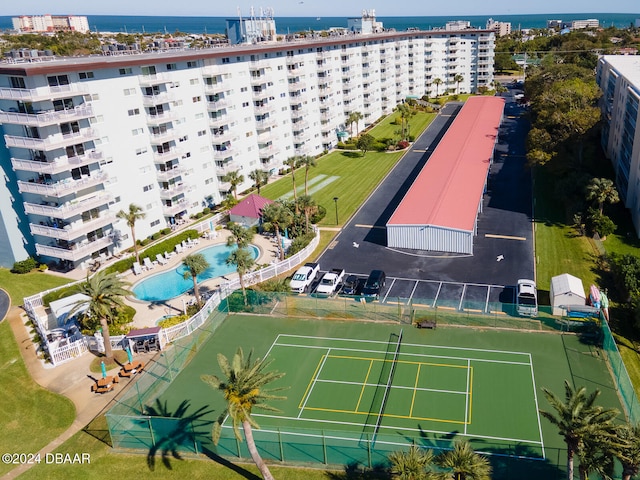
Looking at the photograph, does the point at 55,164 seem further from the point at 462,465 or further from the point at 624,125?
the point at 624,125

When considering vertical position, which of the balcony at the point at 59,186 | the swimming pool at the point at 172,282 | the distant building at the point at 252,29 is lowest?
the swimming pool at the point at 172,282

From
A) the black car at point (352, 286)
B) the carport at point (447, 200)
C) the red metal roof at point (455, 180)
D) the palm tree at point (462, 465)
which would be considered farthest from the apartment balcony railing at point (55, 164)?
the palm tree at point (462, 465)

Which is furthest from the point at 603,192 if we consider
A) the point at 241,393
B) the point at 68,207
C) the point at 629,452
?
the point at 68,207

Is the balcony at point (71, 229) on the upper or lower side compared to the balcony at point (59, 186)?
lower

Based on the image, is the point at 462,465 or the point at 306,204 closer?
the point at 462,465

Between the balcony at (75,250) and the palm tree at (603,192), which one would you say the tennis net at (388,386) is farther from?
the balcony at (75,250)

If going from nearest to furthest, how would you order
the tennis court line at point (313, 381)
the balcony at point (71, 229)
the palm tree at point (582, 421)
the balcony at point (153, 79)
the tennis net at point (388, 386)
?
the palm tree at point (582, 421) < the tennis net at point (388, 386) < the tennis court line at point (313, 381) < the balcony at point (71, 229) < the balcony at point (153, 79)

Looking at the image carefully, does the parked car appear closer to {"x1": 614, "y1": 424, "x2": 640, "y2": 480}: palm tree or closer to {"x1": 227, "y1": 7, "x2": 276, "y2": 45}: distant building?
{"x1": 614, "y1": 424, "x2": 640, "y2": 480}: palm tree
